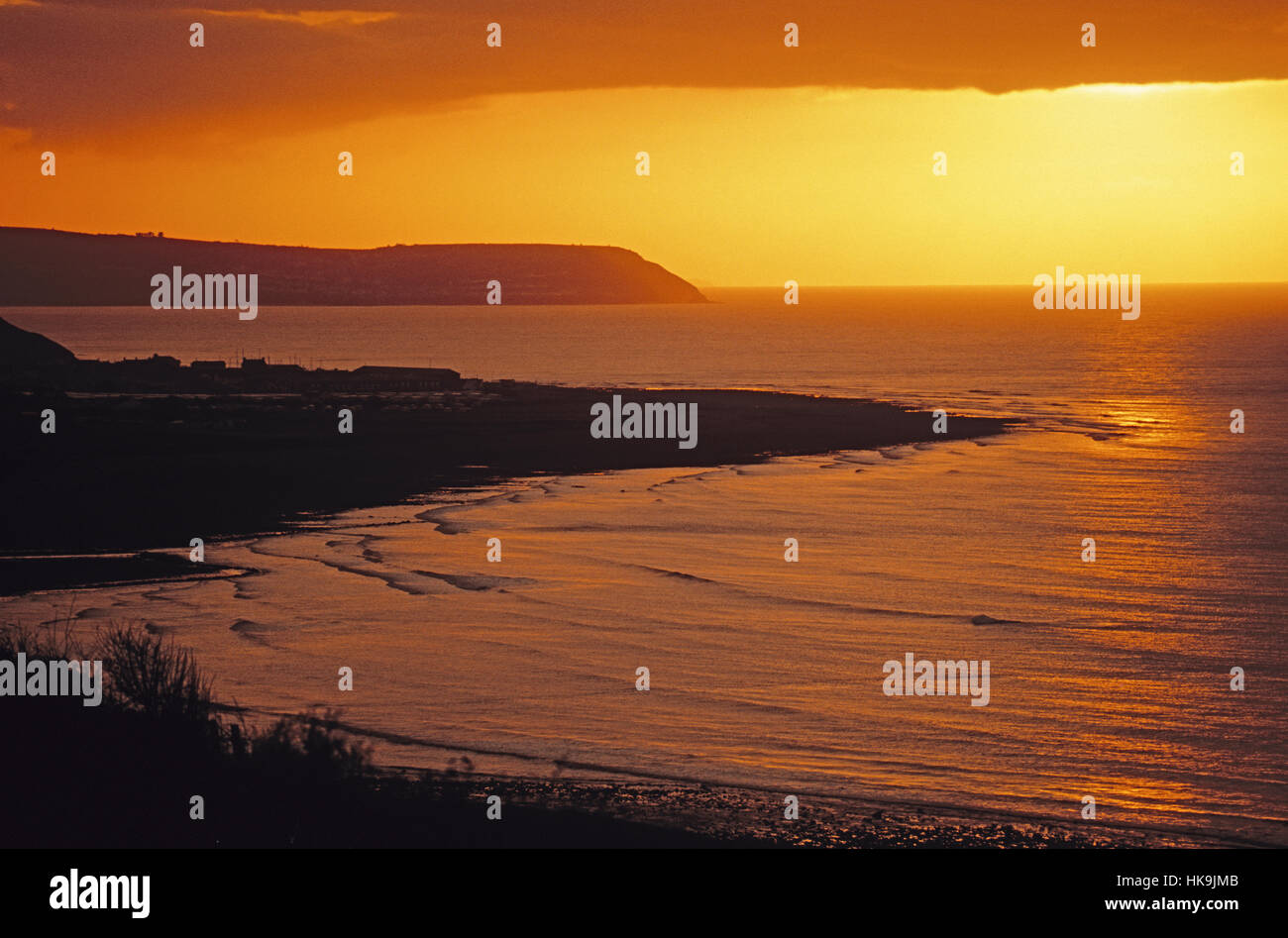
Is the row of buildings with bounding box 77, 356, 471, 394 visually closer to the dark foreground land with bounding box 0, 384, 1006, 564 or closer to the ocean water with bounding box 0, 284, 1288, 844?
the dark foreground land with bounding box 0, 384, 1006, 564

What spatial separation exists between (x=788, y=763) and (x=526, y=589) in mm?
12314

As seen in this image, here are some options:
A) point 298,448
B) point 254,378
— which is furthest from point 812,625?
point 254,378

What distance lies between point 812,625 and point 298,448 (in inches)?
1123

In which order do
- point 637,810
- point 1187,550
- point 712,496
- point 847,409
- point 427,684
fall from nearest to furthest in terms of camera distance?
1. point 637,810
2. point 427,684
3. point 1187,550
4. point 712,496
5. point 847,409

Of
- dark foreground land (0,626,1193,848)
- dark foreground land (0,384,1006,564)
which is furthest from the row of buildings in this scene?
dark foreground land (0,626,1193,848)

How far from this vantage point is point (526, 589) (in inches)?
1130

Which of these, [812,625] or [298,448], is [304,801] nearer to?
[812,625]

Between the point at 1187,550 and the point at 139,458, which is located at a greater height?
the point at 139,458

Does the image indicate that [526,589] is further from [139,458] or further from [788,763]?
[139,458]

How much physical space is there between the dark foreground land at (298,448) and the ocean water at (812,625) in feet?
8.25

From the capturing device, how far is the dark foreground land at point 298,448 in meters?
36.4

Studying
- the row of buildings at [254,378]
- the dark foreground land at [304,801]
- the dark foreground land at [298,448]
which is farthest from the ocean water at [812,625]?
the row of buildings at [254,378]
